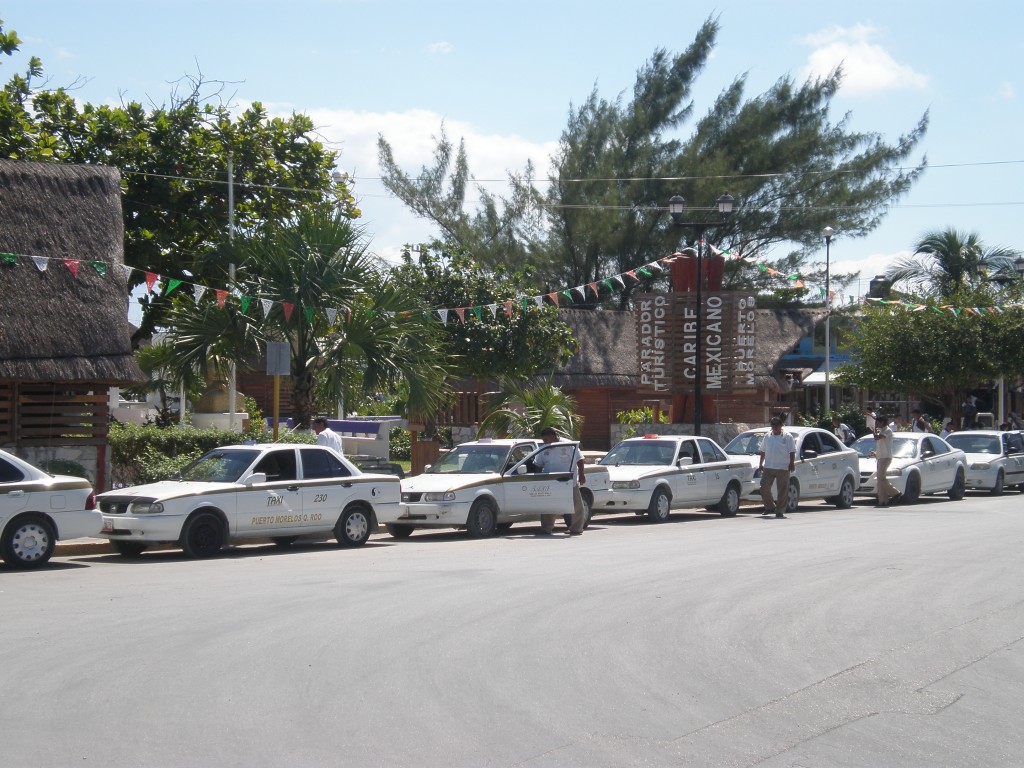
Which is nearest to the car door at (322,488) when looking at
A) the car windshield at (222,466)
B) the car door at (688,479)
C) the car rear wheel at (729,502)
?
the car windshield at (222,466)

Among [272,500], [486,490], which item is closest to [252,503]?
[272,500]

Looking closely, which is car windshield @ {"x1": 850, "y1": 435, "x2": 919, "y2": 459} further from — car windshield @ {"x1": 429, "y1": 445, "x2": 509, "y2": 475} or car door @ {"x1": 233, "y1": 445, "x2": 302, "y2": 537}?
car door @ {"x1": 233, "y1": 445, "x2": 302, "y2": 537}

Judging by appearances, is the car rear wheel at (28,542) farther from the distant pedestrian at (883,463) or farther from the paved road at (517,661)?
the distant pedestrian at (883,463)

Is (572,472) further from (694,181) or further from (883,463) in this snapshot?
(694,181)

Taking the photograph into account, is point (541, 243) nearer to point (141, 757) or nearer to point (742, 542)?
point (742, 542)

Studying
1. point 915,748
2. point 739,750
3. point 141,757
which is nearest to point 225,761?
point 141,757

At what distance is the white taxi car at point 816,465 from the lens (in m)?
23.6

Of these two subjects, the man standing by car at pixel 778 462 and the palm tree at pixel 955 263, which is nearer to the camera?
the man standing by car at pixel 778 462

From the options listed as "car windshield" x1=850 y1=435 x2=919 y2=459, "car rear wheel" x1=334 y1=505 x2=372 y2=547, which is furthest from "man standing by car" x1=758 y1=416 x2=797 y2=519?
"car rear wheel" x1=334 y1=505 x2=372 y2=547

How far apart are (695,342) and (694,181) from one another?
567 inches

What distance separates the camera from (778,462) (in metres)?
22.2

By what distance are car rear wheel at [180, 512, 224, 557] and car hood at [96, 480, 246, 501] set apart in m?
0.31

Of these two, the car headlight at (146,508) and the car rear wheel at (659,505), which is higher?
the car headlight at (146,508)

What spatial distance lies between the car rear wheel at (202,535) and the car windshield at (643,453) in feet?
28.7
